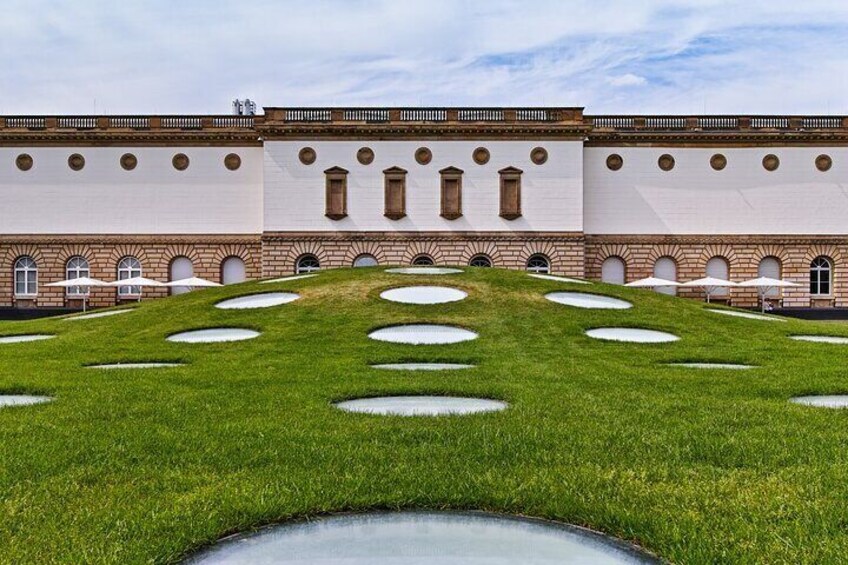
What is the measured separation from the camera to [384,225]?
50.2 m

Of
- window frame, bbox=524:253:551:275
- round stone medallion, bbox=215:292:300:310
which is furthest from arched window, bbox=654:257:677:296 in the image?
round stone medallion, bbox=215:292:300:310

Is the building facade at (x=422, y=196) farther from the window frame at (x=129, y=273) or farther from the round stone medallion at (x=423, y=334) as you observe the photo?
the round stone medallion at (x=423, y=334)

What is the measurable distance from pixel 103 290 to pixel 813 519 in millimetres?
51067

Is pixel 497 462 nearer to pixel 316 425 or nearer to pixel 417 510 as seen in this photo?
pixel 417 510

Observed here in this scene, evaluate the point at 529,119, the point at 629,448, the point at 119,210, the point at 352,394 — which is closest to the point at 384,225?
the point at 529,119

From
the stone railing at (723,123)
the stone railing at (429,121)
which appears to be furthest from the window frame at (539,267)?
the stone railing at (723,123)

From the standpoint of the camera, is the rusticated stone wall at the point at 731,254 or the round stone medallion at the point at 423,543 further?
the rusticated stone wall at the point at 731,254

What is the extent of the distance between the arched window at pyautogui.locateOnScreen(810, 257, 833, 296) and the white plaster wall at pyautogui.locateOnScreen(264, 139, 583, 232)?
1568 centimetres

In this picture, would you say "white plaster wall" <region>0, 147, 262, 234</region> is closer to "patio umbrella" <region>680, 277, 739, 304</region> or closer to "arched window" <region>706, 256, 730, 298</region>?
"patio umbrella" <region>680, 277, 739, 304</region>

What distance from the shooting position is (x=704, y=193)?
51625mm

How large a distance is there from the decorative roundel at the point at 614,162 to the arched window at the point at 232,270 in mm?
24198

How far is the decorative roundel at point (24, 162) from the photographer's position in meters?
51.2

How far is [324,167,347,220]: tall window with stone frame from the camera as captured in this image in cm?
5006

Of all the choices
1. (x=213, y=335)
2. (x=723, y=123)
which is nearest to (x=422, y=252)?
(x=723, y=123)
